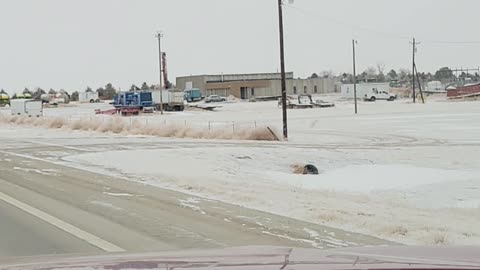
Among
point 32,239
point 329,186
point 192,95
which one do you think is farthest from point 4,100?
point 32,239

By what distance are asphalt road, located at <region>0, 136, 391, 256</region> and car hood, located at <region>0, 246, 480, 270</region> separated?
3.71m

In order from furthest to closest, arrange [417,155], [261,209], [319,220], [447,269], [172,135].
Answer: [172,135] < [417,155] < [261,209] < [319,220] < [447,269]

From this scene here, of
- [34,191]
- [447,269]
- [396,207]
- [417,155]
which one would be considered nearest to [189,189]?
[34,191]

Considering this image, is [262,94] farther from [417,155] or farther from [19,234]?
[19,234]

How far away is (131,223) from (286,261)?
6.66m

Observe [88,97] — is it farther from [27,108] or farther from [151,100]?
[27,108]

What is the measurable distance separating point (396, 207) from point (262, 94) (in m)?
154

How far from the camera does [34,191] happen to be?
13.7 metres

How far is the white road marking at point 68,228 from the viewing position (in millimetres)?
8125

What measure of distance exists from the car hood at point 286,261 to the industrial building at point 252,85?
511 ft

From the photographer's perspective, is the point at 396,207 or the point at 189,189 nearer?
the point at 396,207

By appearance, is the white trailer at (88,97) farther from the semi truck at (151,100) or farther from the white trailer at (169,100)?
the white trailer at (169,100)

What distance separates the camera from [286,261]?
136 inches

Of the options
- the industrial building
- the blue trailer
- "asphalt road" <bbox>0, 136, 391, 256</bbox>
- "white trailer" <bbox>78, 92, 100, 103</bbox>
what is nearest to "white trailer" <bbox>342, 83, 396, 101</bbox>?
the blue trailer
